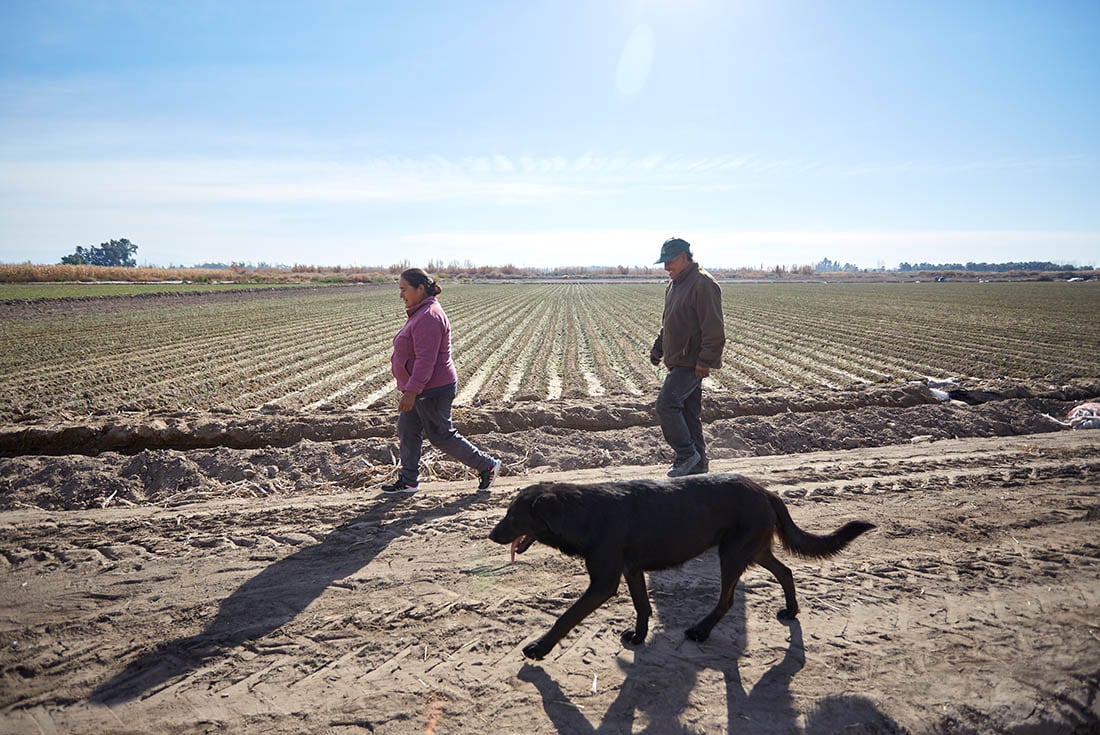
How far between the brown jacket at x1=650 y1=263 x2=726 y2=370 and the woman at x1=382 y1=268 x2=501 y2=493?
189 centimetres

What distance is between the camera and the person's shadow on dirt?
10.1 feet

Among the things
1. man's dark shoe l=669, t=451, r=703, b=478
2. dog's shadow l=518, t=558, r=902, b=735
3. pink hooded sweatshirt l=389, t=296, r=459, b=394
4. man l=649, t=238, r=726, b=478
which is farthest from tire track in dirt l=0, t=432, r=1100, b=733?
man l=649, t=238, r=726, b=478

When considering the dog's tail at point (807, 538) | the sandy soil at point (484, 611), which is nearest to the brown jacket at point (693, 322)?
the sandy soil at point (484, 611)

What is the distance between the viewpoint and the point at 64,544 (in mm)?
4516

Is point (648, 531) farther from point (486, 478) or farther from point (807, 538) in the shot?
point (486, 478)

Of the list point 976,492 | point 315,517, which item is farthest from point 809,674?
point 315,517

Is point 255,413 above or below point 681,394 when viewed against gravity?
below

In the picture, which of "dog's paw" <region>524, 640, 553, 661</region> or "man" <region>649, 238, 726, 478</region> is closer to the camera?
"dog's paw" <region>524, 640, 553, 661</region>

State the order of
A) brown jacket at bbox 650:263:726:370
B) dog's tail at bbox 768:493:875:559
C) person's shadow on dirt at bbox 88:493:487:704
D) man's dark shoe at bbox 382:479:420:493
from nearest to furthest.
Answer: person's shadow on dirt at bbox 88:493:487:704 → dog's tail at bbox 768:493:875:559 → brown jacket at bbox 650:263:726:370 → man's dark shoe at bbox 382:479:420:493

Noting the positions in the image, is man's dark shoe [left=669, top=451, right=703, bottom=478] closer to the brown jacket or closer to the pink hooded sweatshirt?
the brown jacket

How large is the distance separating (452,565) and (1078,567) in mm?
4136

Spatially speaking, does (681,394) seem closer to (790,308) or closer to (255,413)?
(255,413)

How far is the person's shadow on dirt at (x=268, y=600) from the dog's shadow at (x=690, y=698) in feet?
5.13

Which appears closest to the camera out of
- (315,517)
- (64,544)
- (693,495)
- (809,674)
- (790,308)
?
(809,674)
